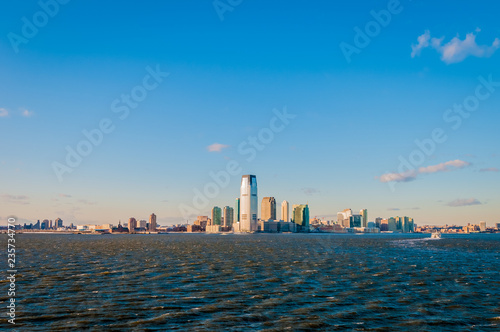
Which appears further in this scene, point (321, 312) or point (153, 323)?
point (321, 312)

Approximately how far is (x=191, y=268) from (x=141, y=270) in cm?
888

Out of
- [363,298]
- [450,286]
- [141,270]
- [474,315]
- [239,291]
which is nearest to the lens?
[474,315]

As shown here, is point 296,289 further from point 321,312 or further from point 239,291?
point 321,312

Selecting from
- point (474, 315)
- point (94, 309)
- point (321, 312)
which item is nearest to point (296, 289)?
point (321, 312)

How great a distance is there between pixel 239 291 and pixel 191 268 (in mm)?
26364

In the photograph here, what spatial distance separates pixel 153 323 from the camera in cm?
3256

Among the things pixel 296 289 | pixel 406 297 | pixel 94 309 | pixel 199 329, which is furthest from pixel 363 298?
pixel 94 309

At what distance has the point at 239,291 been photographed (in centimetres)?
4747

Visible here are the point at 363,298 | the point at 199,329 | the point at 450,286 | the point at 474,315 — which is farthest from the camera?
the point at 450,286

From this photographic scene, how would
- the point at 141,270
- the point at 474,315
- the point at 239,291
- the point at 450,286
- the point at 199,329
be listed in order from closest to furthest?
1. the point at 199,329
2. the point at 474,315
3. the point at 239,291
4. the point at 450,286
5. the point at 141,270

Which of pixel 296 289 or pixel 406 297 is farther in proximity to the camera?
pixel 296 289

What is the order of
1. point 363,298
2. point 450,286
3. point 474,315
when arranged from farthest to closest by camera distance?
point 450,286
point 363,298
point 474,315

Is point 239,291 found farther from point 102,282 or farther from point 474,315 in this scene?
point 474,315

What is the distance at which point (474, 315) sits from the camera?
1443 inches
